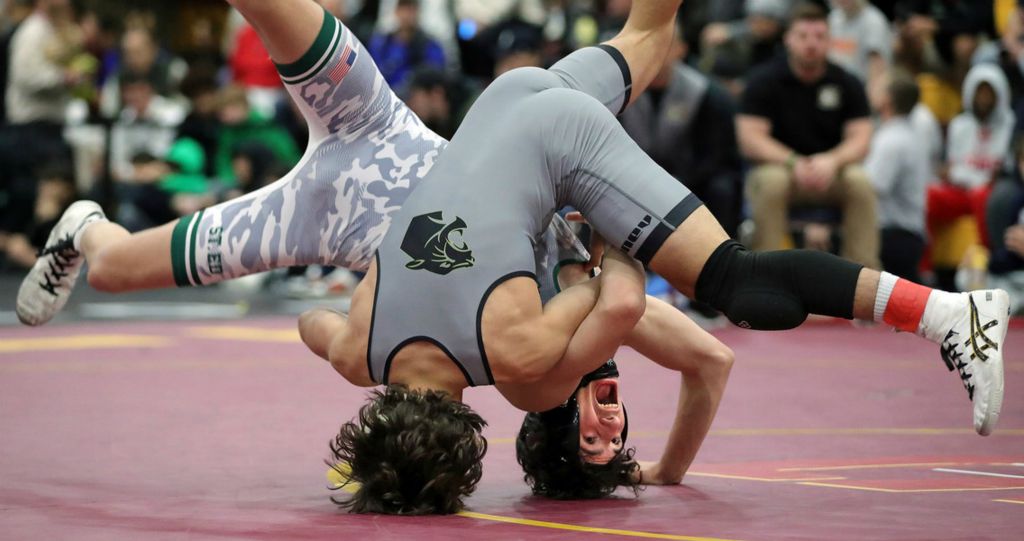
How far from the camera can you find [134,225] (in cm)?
1139

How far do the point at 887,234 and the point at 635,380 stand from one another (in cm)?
323

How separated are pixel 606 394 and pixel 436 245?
1.92 feet

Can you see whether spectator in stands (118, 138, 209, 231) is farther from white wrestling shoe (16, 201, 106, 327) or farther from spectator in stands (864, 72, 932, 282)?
white wrestling shoe (16, 201, 106, 327)

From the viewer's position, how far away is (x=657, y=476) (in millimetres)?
4438

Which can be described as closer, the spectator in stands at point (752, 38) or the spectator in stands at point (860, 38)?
the spectator in stands at point (860, 38)

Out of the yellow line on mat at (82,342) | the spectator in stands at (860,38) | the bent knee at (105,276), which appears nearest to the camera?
the bent knee at (105,276)

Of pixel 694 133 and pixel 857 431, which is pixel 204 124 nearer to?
pixel 694 133

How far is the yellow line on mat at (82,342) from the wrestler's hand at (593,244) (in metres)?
4.04

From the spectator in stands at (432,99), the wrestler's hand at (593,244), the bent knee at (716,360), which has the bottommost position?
the bent knee at (716,360)

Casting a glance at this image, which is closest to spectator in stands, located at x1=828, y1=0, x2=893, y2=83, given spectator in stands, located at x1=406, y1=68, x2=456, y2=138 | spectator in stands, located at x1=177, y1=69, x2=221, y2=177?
spectator in stands, located at x1=406, y1=68, x2=456, y2=138

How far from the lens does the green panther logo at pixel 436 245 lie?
13.0 feet

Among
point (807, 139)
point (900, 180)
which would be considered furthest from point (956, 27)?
point (807, 139)

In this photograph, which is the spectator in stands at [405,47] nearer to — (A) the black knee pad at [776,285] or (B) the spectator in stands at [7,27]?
(B) the spectator in stands at [7,27]

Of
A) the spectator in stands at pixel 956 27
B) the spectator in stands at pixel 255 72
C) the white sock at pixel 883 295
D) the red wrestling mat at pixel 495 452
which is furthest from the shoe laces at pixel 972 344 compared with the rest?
the spectator in stands at pixel 255 72
